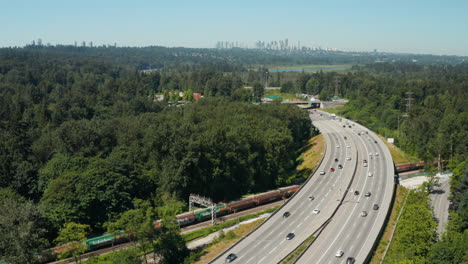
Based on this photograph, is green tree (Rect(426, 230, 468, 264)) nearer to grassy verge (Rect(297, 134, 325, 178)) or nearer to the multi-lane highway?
the multi-lane highway

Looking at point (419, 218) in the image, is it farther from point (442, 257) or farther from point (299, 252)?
point (299, 252)

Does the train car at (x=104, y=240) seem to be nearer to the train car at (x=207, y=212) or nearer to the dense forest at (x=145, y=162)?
the dense forest at (x=145, y=162)

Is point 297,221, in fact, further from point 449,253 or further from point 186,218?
point 449,253

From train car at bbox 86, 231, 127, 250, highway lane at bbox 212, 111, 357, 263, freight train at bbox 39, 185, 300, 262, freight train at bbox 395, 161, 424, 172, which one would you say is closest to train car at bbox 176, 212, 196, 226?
freight train at bbox 39, 185, 300, 262

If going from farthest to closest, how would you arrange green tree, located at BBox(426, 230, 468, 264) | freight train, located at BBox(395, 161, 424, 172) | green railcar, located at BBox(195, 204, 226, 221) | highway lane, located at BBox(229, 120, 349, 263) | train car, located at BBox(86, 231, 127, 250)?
freight train, located at BBox(395, 161, 424, 172), green railcar, located at BBox(195, 204, 226, 221), train car, located at BBox(86, 231, 127, 250), highway lane, located at BBox(229, 120, 349, 263), green tree, located at BBox(426, 230, 468, 264)

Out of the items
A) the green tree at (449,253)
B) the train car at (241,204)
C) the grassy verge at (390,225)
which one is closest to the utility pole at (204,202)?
the train car at (241,204)

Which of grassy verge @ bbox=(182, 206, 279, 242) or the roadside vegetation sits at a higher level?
the roadside vegetation

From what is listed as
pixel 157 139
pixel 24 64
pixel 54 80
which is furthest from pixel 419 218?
pixel 24 64
